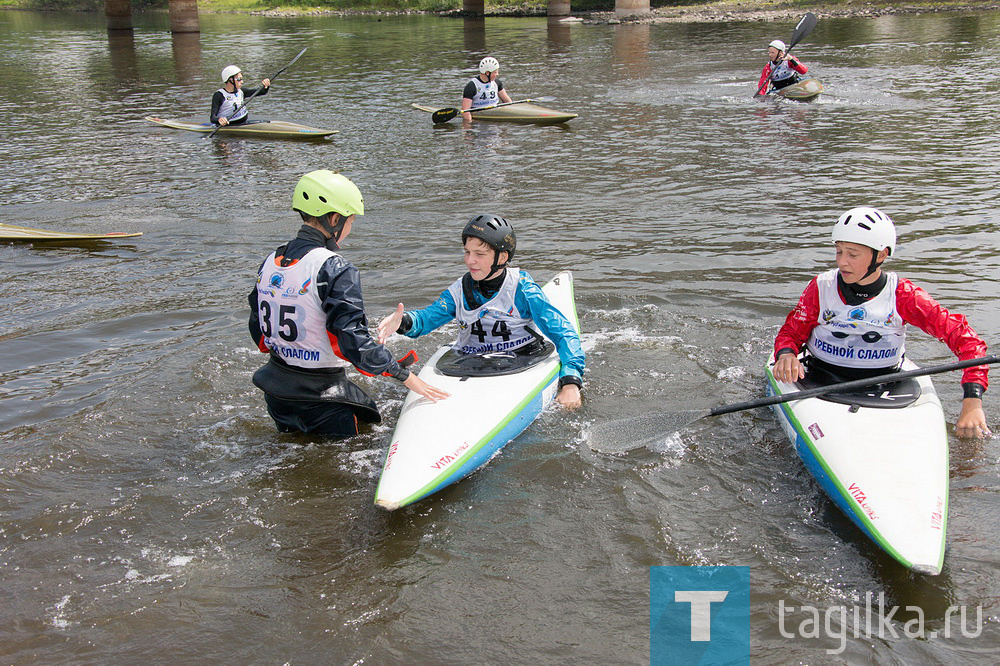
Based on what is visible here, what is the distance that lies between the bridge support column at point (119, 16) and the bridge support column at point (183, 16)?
492 cm

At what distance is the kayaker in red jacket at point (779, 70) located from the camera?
56.3 feet

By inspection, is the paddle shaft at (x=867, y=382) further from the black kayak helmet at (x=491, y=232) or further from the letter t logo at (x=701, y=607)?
the black kayak helmet at (x=491, y=232)

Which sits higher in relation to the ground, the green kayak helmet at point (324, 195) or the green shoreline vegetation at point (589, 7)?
the green shoreline vegetation at point (589, 7)

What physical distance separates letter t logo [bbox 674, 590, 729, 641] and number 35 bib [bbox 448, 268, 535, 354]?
2.21m

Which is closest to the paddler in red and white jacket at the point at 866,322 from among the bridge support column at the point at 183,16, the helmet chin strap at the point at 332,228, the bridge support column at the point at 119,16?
the helmet chin strap at the point at 332,228

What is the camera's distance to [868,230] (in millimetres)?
4590

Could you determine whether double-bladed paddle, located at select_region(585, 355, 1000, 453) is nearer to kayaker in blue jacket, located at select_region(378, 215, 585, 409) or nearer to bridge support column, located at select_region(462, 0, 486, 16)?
kayaker in blue jacket, located at select_region(378, 215, 585, 409)

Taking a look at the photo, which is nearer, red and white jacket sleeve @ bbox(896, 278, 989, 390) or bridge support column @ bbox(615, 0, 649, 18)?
red and white jacket sleeve @ bbox(896, 278, 989, 390)

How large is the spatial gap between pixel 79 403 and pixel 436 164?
865 cm

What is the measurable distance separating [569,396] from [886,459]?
181cm

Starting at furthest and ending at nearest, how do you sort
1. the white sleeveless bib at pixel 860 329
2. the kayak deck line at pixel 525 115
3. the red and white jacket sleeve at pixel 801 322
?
the kayak deck line at pixel 525 115 < the red and white jacket sleeve at pixel 801 322 < the white sleeveless bib at pixel 860 329

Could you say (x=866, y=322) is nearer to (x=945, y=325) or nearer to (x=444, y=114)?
(x=945, y=325)

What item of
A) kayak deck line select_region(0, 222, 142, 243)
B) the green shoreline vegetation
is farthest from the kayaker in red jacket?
the green shoreline vegetation

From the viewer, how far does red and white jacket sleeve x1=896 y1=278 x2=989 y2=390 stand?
4641 mm
